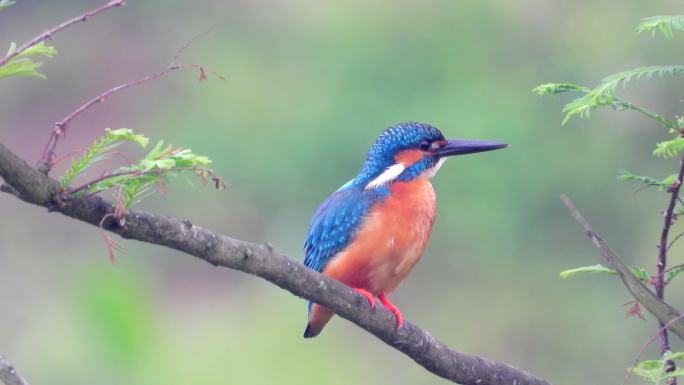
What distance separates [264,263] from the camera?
202cm

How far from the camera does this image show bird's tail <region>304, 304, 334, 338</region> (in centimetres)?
335

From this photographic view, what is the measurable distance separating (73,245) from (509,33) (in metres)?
3.87

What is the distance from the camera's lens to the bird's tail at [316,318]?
3.35m

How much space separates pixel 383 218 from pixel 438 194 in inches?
196

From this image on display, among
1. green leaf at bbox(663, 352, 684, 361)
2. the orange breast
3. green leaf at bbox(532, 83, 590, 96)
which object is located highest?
green leaf at bbox(532, 83, 590, 96)

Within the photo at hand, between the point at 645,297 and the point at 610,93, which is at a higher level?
the point at 610,93

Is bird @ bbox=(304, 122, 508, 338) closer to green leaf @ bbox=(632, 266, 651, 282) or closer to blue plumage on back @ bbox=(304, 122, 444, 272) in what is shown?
blue plumage on back @ bbox=(304, 122, 444, 272)

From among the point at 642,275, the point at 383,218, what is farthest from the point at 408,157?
the point at 642,275

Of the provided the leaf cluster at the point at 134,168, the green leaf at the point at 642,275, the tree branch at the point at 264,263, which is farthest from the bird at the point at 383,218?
the leaf cluster at the point at 134,168

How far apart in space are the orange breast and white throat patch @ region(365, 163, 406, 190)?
0.35ft

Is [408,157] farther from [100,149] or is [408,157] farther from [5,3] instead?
[5,3]

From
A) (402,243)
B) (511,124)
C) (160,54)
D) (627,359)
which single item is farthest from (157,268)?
(402,243)

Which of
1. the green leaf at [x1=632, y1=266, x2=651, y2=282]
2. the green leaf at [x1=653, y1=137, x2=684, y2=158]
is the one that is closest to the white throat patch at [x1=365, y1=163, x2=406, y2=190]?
the green leaf at [x1=632, y1=266, x2=651, y2=282]

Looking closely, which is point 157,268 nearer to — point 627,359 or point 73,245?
point 73,245
